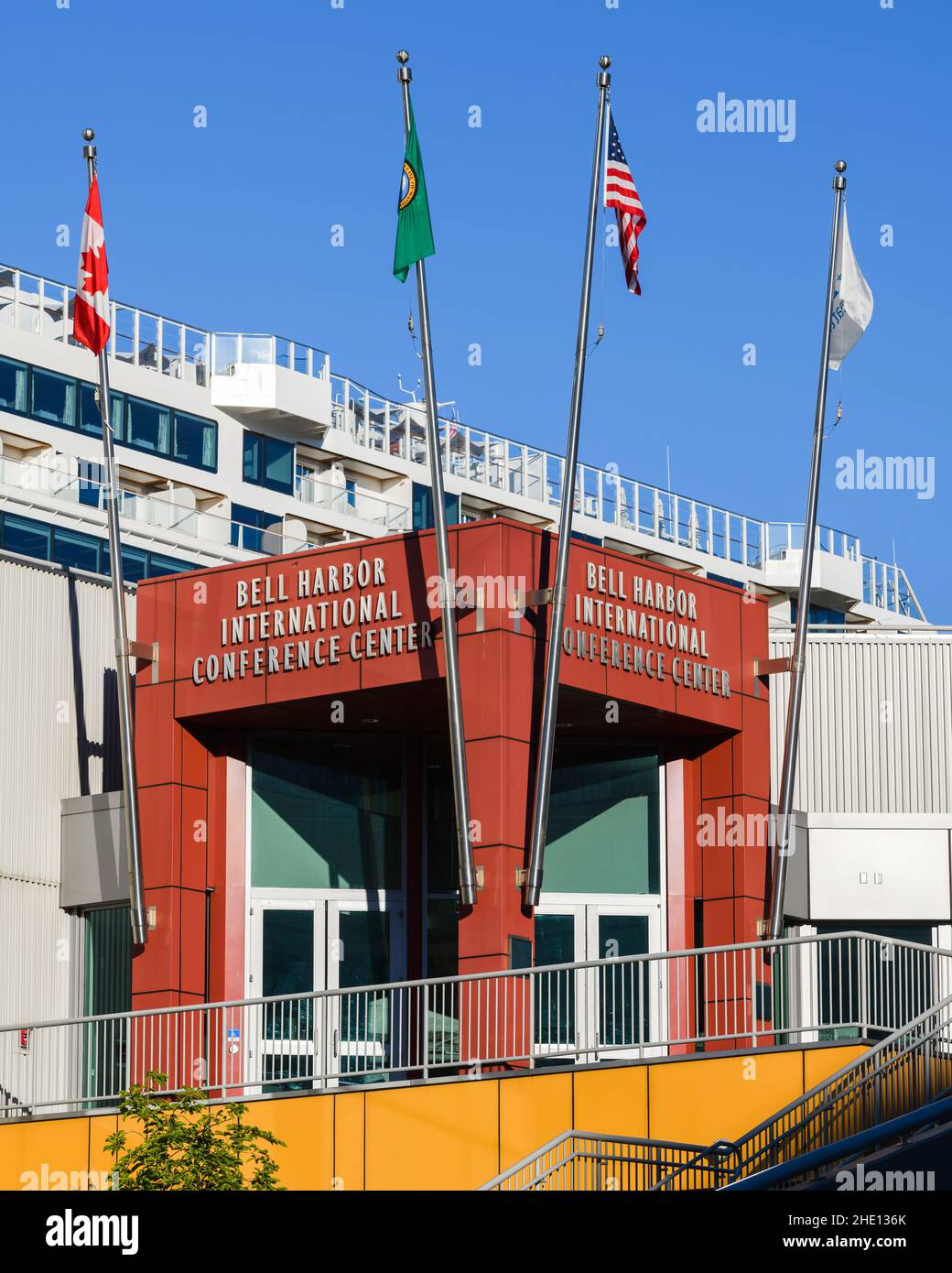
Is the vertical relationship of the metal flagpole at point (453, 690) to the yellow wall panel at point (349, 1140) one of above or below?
above

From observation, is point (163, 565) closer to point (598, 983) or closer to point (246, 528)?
point (246, 528)

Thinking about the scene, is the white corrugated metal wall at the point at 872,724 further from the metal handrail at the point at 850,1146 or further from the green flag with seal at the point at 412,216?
the metal handrail at the point at 850,1146

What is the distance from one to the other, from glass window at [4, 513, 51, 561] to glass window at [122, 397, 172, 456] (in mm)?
6690

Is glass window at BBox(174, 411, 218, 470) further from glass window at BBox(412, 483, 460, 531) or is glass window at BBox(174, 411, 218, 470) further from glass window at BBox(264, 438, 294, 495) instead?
glass window at BBox(412, 483, 460, 531)

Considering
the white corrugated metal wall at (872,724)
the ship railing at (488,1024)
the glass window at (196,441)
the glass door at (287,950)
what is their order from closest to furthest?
the ship railing at (488,1024), the glass door at (287,950), the white corrugated metal wall at (872,724), the glass window at (196,441)

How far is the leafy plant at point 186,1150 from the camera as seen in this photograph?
67.7 ft

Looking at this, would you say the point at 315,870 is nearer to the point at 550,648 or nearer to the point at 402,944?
the point at 402,944

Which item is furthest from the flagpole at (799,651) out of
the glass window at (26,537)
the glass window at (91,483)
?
the glass window at (91,483)

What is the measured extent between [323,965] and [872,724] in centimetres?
855

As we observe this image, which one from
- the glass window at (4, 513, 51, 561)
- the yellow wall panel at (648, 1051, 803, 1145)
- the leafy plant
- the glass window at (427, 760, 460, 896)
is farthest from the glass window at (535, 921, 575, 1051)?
the glass window at (4, 513, 51, 561)

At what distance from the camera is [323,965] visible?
2894cm

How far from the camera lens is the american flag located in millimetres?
27281

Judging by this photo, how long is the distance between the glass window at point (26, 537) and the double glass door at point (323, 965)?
3190cm

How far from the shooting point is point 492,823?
25734 millimetres
